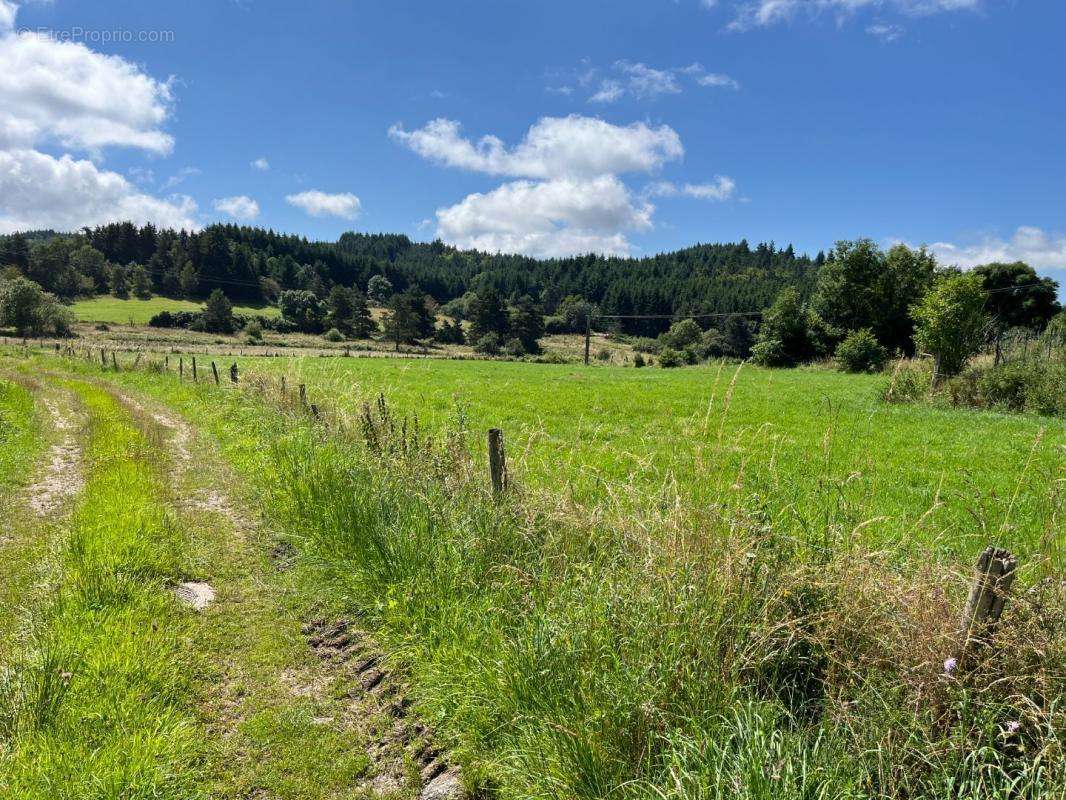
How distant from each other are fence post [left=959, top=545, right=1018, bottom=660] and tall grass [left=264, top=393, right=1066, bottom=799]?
0.08 meters

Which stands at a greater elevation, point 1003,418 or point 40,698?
point 1003,418

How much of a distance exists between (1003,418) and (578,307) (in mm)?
116599

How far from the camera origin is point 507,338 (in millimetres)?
105188

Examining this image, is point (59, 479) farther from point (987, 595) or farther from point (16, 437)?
point (987, 595)

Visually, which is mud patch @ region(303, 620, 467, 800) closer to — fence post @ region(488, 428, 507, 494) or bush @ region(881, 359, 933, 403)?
fence post @ region(488, 428, 507, 494)

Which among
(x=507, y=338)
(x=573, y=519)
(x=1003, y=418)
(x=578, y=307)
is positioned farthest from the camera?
(x=578, y=307)

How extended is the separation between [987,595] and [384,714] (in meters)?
3.63

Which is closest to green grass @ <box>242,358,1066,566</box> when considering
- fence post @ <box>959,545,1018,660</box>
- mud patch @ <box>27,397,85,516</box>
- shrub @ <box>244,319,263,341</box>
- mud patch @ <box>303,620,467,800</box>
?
fence post @ <box>959,545,1018,660</box>

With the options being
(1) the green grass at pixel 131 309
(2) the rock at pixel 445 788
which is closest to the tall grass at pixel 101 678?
(2) the rock at pixel 445 788

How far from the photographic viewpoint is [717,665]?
2.94 meters

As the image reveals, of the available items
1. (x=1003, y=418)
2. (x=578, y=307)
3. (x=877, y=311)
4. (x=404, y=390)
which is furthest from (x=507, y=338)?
(x=1003, y=418)

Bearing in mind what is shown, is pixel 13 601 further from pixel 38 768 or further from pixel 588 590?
pixel 588 590

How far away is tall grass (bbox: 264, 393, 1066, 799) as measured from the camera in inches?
95.1

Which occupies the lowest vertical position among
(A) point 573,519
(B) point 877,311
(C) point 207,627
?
(C) point 207,627
